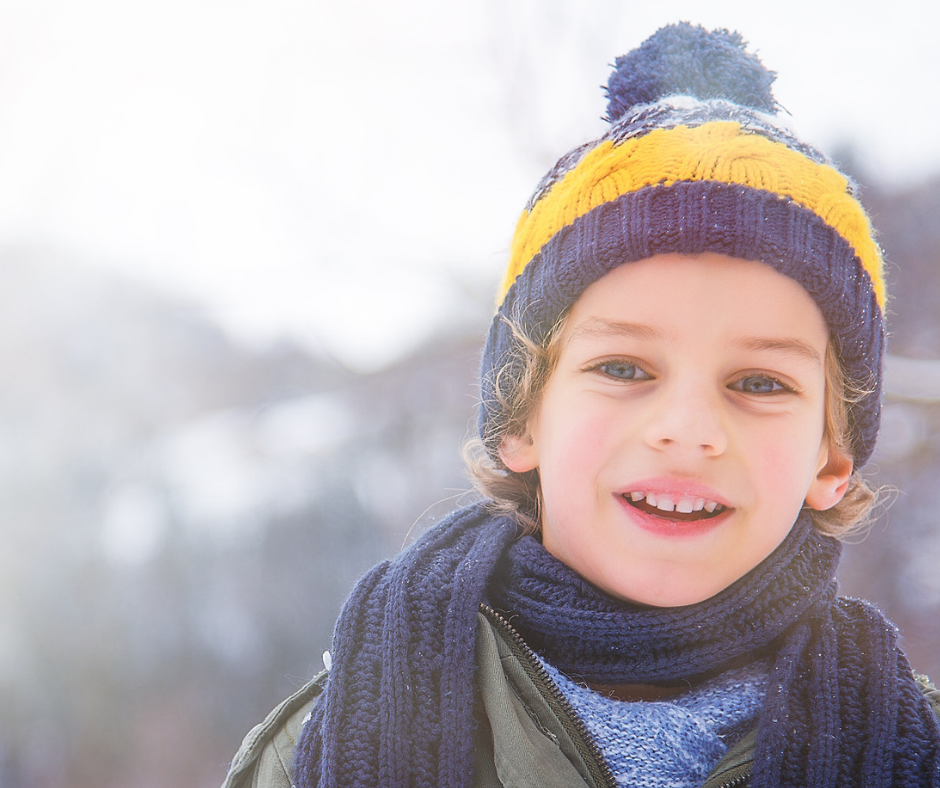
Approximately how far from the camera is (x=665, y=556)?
840mm

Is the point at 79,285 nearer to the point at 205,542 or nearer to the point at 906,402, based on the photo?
the point at 205,542

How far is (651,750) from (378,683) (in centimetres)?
32

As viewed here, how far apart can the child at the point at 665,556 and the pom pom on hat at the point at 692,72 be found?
0.10 metres

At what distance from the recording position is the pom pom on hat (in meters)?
1.06

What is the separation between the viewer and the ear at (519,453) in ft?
3.46

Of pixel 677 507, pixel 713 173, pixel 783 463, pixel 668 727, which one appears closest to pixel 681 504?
pixel 677 507

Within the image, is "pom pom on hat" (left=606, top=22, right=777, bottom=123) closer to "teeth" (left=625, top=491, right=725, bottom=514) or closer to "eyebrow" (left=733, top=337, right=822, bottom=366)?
"eyebrow" (left=733, top=337, right=822, bottom=366)

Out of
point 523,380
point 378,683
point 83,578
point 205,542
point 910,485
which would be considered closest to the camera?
point 378,683

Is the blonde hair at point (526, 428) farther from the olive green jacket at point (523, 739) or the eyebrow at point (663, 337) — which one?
the olive green jacket at point (523, 739)

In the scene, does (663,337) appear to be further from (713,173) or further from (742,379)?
(713,173)

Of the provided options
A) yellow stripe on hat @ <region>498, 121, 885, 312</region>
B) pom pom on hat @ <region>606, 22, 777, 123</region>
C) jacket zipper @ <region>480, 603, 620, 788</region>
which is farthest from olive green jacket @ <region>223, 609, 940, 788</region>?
pom pom on hat @ <region>606, 22, 777, 123</region>

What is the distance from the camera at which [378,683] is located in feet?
2.72

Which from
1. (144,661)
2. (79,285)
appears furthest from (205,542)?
(79,285)

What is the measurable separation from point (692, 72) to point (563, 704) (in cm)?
89
